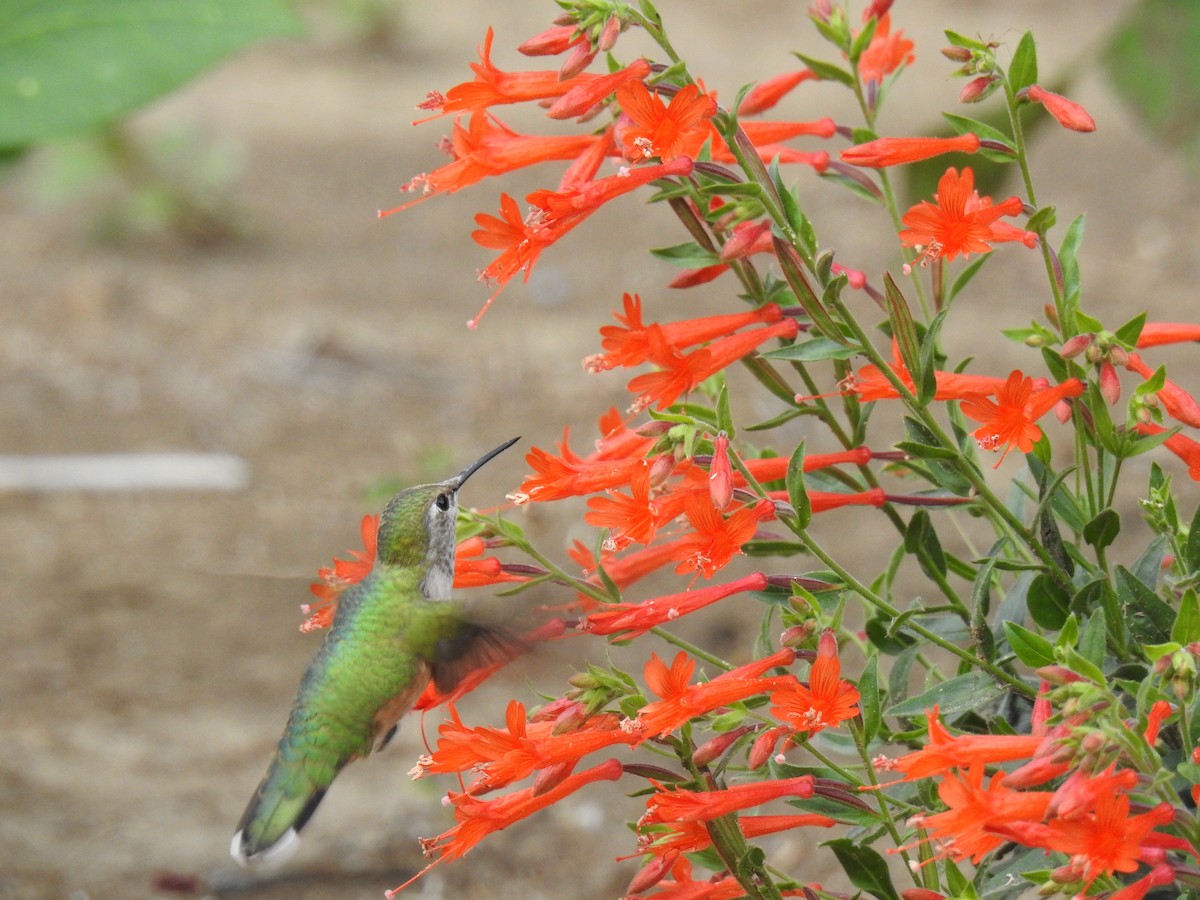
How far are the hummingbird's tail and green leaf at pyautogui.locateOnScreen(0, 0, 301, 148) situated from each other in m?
1.61

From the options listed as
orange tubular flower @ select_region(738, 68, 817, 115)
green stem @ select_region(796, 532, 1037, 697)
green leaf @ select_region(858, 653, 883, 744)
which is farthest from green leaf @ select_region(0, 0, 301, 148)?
green leaf @ select_region(858, 653, 883, 744)

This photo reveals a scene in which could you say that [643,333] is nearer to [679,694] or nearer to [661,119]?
[661,119]

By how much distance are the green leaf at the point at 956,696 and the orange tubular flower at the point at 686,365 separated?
0.49 meters

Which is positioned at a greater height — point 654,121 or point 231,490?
point 654,121

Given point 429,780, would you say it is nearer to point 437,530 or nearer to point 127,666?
point 127,666

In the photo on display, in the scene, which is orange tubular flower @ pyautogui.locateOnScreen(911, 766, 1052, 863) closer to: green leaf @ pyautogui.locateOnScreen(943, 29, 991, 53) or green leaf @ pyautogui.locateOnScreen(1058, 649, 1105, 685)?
green leaf @ pyautogui.locateOnScreen(1058, 649, 1105, 685)

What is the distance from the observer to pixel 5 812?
11.6ft

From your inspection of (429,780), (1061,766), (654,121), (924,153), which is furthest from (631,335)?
(429,780)

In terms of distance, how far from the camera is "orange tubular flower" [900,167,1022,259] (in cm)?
155

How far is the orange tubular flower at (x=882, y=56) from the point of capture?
1.97 m

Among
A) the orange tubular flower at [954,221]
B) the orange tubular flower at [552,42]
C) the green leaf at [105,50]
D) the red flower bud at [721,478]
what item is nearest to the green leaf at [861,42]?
the orange tubular flower at [954,221]

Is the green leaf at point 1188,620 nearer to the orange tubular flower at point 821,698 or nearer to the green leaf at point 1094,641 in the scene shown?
the green leaf at point 1094,641

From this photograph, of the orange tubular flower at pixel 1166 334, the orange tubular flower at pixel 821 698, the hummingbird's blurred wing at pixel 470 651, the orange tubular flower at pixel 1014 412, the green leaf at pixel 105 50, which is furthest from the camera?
the green leaf at pixel 105 50

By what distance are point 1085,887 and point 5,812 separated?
10.1 feet
